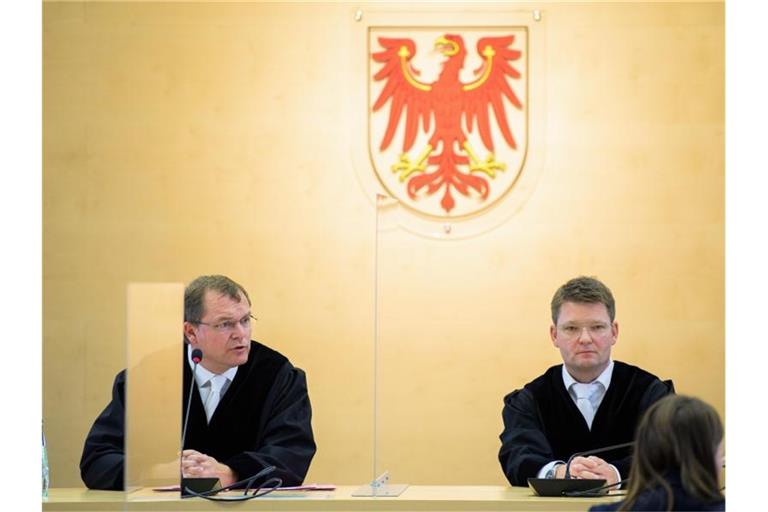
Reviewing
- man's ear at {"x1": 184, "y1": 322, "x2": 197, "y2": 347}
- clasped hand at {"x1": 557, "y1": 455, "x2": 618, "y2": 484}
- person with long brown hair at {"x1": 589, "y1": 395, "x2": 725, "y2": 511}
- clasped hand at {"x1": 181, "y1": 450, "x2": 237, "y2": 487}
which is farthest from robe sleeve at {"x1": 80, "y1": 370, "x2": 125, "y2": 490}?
person with long brown hair at {"x1": 589, "y1": 395, "x2": 725, "y2": 511}

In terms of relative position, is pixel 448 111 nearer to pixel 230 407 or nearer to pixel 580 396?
pixel 580 396

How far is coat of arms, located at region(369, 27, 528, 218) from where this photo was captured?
25.4 ft

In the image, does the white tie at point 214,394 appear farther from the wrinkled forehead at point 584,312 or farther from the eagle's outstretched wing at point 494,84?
the eagle's outstretched wing at point 494,84

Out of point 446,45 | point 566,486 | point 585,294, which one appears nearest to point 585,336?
point 585,294

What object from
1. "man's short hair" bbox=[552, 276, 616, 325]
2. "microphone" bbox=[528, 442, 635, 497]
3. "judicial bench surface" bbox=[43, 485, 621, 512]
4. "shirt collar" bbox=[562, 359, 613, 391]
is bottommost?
"judicial bench surface" bbox=[43, 485, 621, 512]

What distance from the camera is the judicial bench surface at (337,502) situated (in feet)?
15.6

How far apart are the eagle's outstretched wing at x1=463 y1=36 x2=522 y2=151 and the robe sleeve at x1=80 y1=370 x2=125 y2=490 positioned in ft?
9.74

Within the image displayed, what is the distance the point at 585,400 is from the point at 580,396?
28 millimetres

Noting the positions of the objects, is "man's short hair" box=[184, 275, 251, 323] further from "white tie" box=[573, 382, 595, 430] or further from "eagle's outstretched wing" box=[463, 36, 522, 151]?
"eagle's outstretched wing" box=[463, 36, 522, 151]

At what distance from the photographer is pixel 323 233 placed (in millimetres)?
7801

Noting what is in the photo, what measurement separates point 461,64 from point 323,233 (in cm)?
123

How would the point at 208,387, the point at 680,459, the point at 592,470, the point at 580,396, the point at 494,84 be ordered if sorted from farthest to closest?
1. the point at 494,84
2. the point at 580,396
3. the point at 208,387
4. the point at 592,470
5. the point at 680,459

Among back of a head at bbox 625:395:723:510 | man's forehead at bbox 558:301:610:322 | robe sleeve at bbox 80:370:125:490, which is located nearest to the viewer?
back of a head at bbox 625:395:723:510

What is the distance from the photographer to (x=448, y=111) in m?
7.78
